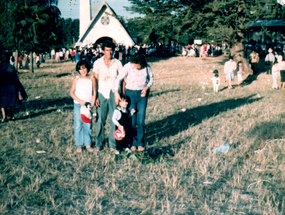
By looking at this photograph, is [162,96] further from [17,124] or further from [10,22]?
[10,22]

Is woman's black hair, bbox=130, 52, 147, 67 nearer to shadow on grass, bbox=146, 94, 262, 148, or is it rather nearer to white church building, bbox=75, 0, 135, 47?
shadow on grass, bbox=146, 94, 262, 148

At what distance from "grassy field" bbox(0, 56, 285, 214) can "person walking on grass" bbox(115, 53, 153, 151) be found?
1.56 ft

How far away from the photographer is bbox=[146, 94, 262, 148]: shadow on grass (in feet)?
22.2

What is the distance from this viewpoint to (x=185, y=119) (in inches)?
320

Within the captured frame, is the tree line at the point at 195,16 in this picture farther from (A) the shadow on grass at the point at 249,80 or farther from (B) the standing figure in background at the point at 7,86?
(B) the standing figure in background at the point at 7,86

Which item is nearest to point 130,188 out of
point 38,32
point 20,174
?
point 20,174

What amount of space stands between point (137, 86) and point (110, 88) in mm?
465

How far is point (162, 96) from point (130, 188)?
8055 millimetres

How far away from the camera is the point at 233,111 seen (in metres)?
9.05

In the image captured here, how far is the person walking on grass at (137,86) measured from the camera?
5023 millimetres

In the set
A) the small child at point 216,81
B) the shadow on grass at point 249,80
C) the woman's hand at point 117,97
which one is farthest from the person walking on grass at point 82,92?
the shadow on grass at point 249,80

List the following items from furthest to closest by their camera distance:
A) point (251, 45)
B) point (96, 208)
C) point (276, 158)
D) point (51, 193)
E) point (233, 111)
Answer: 1. point (251, 45)
2. point (233, 111)
3. point (276, 158)
4. point (51, 193)
5. point (96, 208)

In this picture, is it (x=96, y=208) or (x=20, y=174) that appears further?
(x=20, y=174)

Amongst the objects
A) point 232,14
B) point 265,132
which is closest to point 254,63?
point 232,14
